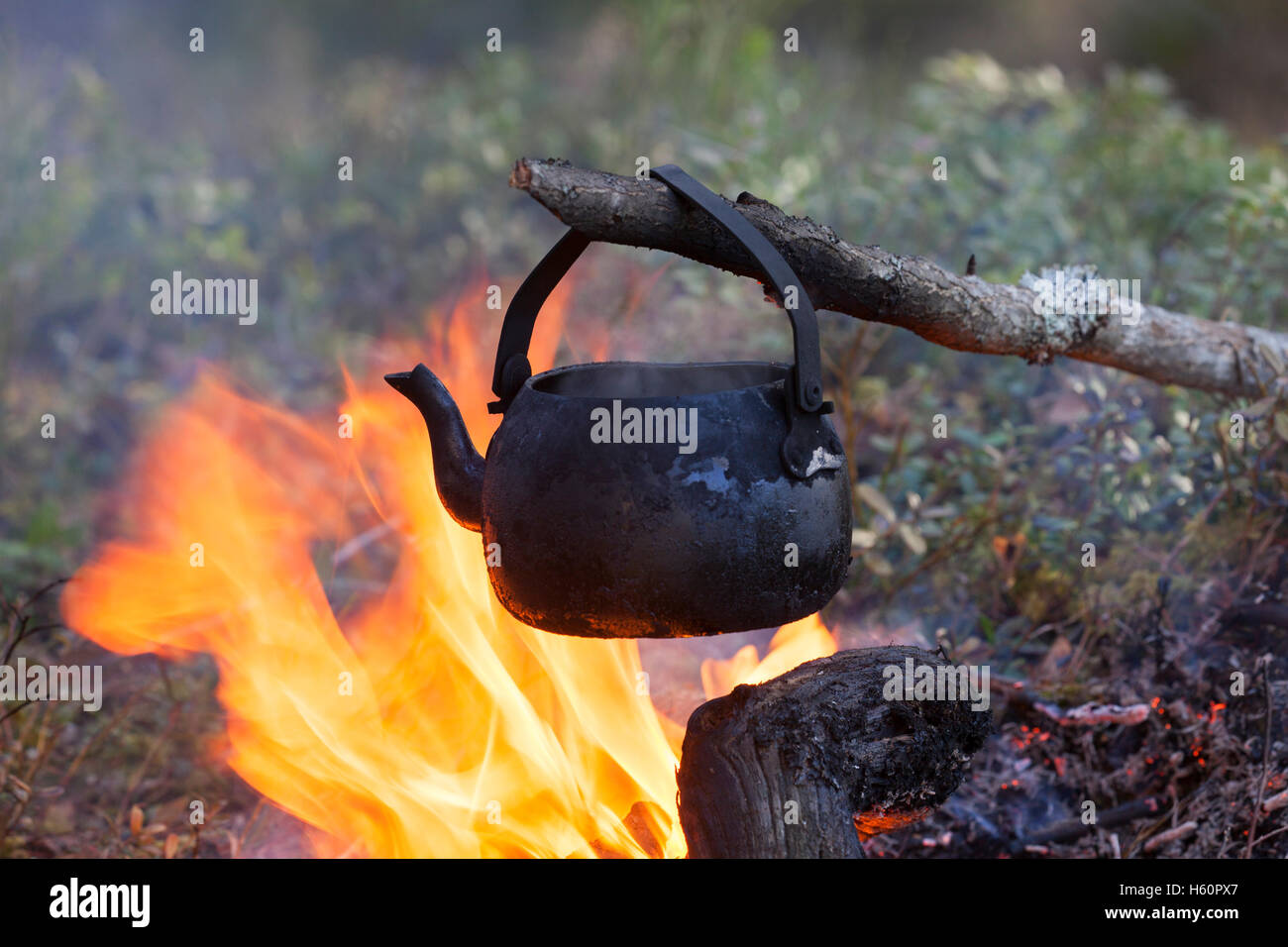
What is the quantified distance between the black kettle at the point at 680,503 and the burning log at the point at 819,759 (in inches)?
11.9

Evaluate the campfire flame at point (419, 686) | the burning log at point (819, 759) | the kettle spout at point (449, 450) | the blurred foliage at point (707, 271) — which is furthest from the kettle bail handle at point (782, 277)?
the blurred foliage at point (707, 271)

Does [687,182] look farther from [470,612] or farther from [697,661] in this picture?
[697,661]

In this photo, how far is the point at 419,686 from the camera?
298 centimetres

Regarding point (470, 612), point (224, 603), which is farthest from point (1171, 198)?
point (224, 603)

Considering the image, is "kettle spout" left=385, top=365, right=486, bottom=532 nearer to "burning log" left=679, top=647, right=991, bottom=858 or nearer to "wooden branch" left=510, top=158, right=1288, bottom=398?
"wooden branch" left=510, top=158, right=1288, bottom=398

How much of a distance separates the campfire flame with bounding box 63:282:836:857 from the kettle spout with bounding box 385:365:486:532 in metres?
0.63

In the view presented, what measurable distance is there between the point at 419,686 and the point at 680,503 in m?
1.37

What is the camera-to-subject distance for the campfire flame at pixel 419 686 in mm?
2521

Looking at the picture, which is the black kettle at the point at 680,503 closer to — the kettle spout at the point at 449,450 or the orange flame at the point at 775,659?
the kettle spout at the point at 449,450

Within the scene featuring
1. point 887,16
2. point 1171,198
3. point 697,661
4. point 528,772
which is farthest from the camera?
point 887,16

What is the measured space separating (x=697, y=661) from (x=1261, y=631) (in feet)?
5.03

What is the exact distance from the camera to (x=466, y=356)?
3373 mm

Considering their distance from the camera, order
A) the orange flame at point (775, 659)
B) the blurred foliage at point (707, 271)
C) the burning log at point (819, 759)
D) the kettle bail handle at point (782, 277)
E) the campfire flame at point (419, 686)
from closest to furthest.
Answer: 1. the kettle bail handle at point (782, 277)
2. the burning log at point (819, 759)
3. the campfire flame at point (419, 686)
4. the orange flame at point (775, 659)
5. the blurred foliage at point (707, 271)

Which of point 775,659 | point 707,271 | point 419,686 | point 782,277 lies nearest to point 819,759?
point 775,659
